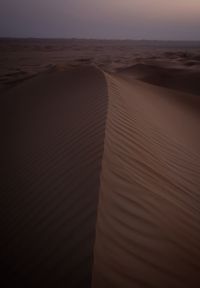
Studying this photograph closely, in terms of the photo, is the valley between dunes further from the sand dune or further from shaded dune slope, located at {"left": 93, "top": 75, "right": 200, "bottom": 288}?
the sand dune

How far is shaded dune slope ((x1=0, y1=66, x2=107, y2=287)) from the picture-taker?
89.3 inches

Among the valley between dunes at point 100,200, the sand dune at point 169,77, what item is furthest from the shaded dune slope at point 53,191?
the sand dune at point 169,77

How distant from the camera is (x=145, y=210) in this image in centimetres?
272

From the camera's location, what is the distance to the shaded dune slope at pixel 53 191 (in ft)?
7.44

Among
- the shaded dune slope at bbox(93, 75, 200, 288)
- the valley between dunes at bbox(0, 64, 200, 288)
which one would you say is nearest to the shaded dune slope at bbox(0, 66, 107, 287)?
the valley between dunes at bbox(0, 64, 200, 288)

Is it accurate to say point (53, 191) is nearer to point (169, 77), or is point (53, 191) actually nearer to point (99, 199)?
point (99, 199)

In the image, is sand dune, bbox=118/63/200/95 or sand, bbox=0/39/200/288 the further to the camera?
sand dune, bbox=118/63/200/95

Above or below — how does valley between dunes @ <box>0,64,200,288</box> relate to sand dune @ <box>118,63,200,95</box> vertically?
below

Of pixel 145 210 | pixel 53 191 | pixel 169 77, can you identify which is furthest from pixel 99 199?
pixel 169 77

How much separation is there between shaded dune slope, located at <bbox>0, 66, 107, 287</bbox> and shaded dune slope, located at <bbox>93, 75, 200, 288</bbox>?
0.12 metres

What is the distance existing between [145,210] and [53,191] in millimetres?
936

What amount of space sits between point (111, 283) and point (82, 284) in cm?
20

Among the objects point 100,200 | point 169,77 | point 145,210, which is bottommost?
point 145,210

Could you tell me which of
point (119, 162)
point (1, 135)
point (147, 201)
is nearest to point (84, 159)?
point (119, 162)
